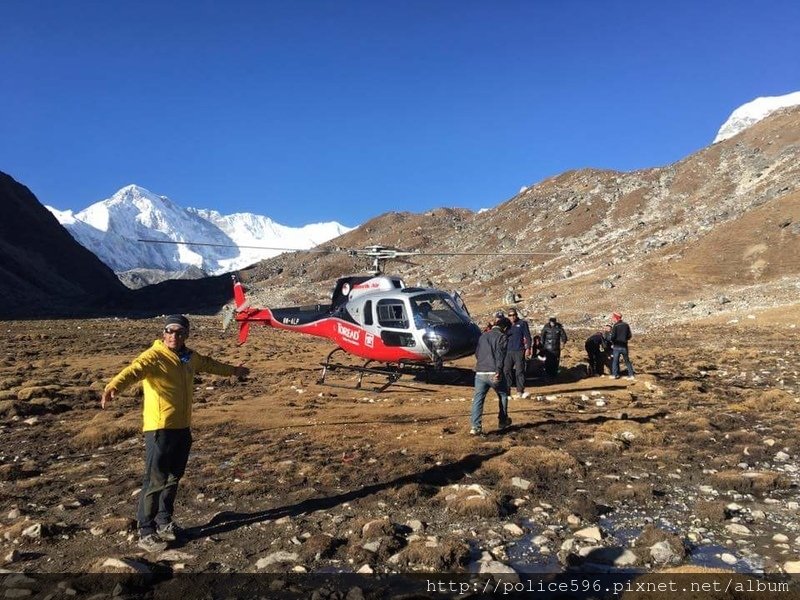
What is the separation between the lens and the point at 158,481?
5777mm

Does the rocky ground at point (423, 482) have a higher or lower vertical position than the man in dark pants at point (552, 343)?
lower

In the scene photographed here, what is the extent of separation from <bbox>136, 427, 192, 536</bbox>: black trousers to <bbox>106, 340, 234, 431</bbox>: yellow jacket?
12 centimetres

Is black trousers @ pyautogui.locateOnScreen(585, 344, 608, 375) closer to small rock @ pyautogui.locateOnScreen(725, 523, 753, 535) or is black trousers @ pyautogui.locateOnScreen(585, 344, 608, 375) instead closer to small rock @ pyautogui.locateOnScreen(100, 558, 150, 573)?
small rock @ pyautogui.locateOnScreen(725, 523, 753, 535)

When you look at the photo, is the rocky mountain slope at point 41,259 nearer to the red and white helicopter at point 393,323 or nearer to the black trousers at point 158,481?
the red and white helicopter at point 393,323

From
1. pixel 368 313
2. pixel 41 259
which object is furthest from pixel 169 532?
pixel 41 259

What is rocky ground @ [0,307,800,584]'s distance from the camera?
527 cm

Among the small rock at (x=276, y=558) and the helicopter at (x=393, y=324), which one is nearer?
the small rock at (x=276, y=558)

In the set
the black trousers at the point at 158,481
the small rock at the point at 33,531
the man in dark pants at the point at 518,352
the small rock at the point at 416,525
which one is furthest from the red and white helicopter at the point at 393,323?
the small rock at the point at 33,531

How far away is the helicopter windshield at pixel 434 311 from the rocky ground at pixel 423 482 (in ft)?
5.90

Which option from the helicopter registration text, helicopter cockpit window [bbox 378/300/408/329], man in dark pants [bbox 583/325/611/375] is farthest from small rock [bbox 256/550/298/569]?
man in dark pants [bbox 583/325/611/375]

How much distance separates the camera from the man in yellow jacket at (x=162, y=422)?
5621mm

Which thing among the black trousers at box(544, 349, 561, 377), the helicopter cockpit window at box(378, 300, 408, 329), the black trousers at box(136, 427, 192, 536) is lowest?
the black trousers at box(136, 427, 192, 536)

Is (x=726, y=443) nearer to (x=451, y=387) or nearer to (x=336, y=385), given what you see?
(x=451, y=387)

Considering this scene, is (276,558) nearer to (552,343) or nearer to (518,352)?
(518,352)
